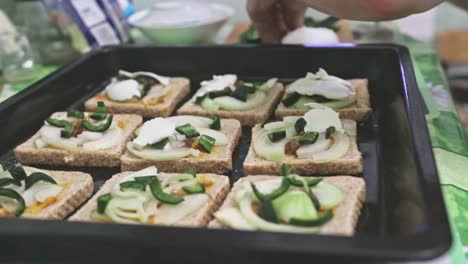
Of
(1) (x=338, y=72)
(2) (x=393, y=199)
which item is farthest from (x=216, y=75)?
(2) (x=393, y=199)

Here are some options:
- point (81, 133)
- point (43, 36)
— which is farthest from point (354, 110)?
point (43, 36)

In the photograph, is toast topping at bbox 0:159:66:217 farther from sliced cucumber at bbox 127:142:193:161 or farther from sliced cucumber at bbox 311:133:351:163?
sliced cucumber at bbox 311:133:351:163

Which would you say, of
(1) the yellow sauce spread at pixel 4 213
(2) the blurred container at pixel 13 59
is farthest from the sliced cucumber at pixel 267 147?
(2) the blurred container at pixel 13 59

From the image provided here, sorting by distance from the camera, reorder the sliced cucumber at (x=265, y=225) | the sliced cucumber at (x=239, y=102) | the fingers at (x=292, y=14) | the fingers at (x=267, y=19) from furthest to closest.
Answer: the fingers at (x=292, y=14) < the fingers at (x=267, y=19) < the sliced cucumber at (x=239, y=102) < the sliced cucumber at (x=265, y=225)

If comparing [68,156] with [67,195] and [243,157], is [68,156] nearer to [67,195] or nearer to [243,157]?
[67,195]

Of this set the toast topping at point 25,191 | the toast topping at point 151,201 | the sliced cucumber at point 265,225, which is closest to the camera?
the sliced cucumber at point 265,225

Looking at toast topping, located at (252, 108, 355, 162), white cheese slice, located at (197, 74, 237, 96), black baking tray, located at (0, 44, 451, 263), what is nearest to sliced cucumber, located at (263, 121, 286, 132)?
toast topping, located at (252, 108, 355, 162)

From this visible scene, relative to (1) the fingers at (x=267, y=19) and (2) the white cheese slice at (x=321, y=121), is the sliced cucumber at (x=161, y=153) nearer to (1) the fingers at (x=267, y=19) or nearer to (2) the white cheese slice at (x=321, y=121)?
(2) the white cheese slice at (x=321, y=121)
